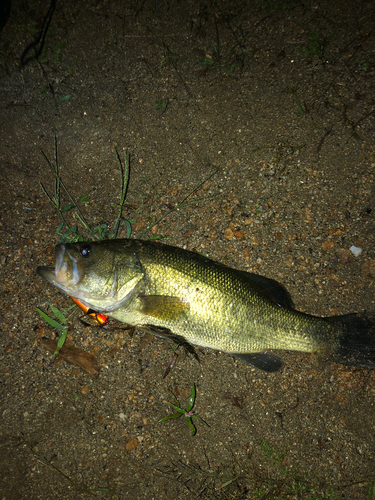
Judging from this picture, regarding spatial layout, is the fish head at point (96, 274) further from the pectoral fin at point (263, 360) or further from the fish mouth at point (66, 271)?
the pectoral fin at point (263, 360)

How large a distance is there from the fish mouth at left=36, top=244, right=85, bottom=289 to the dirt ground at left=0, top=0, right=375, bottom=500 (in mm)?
544

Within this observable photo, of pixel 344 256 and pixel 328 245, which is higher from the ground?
pixel 328 245

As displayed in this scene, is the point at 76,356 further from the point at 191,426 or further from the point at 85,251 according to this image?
the point at 191,426

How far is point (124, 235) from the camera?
2.72 metres

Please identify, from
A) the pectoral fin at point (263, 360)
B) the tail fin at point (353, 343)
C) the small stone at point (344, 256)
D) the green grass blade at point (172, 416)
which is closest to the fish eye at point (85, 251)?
the pectoral fin at point (263, 360)

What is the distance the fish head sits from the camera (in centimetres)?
217

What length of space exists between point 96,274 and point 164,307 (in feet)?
2.06

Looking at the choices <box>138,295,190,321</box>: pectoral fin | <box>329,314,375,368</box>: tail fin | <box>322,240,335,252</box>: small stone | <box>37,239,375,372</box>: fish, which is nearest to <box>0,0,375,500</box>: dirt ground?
<box>322,240,335,252</box>: small stone

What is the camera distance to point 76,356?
8.43ft

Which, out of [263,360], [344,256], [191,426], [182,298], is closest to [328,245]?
[344,256]

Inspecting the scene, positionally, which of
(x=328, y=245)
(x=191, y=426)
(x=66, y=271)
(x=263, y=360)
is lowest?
(x=191, y=426)

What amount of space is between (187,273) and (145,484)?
207cm

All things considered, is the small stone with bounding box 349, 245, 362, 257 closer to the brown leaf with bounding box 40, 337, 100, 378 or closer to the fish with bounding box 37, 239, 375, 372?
the fish with bounding box 37, 239, 375, 372

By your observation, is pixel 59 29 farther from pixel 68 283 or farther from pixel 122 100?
pixel 68 283
